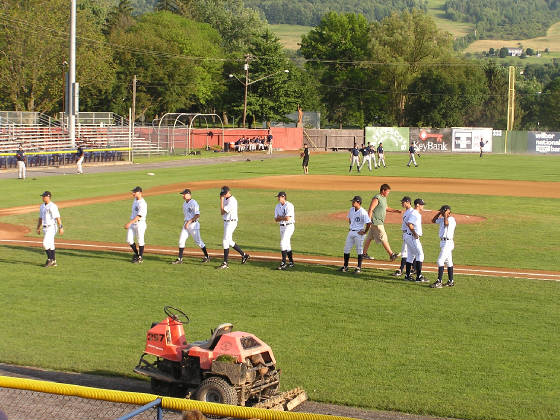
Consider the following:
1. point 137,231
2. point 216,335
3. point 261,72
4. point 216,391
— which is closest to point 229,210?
point 137,231

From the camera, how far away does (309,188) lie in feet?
136

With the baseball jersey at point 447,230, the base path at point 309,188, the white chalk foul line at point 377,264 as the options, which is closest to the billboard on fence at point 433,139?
the base path at point 309,188

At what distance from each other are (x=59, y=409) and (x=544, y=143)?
8291 cm

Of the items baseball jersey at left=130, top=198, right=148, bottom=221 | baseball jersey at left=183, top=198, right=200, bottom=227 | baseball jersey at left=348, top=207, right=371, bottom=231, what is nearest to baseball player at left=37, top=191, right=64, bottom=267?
baseball jersey at left=130, top=198, right=148, bottom=221

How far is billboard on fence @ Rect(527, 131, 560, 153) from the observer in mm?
85438

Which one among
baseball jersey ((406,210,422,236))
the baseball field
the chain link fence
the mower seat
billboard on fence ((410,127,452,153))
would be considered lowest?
the chain link fence

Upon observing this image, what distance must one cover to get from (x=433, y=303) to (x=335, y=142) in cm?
7518

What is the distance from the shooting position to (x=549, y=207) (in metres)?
34.0

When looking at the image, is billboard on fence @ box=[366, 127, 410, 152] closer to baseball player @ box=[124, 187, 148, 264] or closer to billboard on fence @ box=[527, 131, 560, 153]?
billboard on fence @ box=[527, 131, 560, 153]

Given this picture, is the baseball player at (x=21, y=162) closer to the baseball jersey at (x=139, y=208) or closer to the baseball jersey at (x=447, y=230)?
the baseball jersey at (x=139, y=208)

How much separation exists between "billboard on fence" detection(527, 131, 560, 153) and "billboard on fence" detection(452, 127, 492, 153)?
16.1ft

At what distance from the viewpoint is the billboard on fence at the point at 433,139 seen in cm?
8527

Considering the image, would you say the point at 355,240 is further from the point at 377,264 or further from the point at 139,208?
the point at 139,208

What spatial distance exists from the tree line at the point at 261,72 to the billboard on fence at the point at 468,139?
19077 millimetres
